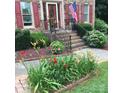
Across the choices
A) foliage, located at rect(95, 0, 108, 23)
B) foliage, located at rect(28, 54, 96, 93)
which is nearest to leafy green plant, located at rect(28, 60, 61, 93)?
foliage, located at rect(28, 54, 96, 93)

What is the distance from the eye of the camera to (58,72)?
13.6ft

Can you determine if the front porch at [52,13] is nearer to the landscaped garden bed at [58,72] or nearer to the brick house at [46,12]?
the brick house at [46,12]

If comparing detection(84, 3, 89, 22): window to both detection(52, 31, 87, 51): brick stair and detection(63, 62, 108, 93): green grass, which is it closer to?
detection(52, 31, 87, 51): brick stair

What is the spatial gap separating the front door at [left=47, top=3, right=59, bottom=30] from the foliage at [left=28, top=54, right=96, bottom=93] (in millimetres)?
6418

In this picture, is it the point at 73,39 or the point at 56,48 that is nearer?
the point at 56,48

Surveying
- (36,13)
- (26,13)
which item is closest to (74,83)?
(26,13)

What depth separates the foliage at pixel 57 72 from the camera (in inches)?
150

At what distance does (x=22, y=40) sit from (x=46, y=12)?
10.1 ft

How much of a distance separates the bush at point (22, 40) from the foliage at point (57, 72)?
13.0ft

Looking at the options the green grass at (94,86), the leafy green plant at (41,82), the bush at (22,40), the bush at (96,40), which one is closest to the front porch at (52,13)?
the bush at (96,40)

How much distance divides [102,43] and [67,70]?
6.15 m

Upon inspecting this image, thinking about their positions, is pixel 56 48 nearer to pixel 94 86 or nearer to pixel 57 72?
pixel 57 72
